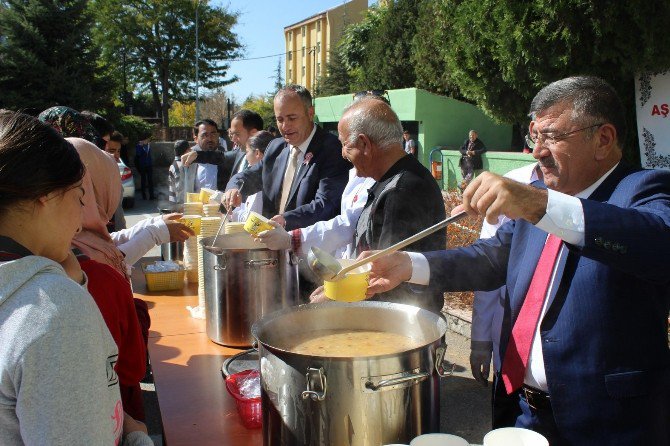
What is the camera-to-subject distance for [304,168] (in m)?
3.71

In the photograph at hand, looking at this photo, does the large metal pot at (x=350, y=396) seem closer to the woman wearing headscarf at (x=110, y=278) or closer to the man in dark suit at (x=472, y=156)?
the woman wearing headscarf at (x=110, y=278)

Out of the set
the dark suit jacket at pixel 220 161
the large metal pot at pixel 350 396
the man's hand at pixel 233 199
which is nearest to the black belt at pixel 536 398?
the large metal pot at pixel 350 396

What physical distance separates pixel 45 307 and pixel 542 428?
1.42 meters

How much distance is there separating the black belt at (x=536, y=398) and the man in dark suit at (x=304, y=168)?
6.09 ft

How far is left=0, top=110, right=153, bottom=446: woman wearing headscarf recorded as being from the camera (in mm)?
1009

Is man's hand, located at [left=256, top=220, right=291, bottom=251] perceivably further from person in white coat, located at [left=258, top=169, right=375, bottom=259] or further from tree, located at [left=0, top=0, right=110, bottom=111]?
tree, located at [left=0, top=0, right=110, bottom=111]

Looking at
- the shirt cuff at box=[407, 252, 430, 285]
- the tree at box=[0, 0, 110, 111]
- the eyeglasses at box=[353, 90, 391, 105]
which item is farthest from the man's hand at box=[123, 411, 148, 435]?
the tree at box=[0, 0, 110, 111]

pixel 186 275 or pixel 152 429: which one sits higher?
pixel 186 275

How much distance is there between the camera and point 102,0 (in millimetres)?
31719

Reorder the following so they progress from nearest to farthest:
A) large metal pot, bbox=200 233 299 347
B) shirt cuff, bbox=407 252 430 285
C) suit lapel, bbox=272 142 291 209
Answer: shirt cuff, bbox=407 252 430 285, large metal pot, bbox=200 233 299 347, suit lapel, bbox=272 142 291 209

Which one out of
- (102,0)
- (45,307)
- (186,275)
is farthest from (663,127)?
(102,0)

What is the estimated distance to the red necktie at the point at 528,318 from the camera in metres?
1.72

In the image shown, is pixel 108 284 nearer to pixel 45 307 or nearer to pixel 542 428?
pixel 45 307

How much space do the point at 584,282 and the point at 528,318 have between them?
9.2 inches
